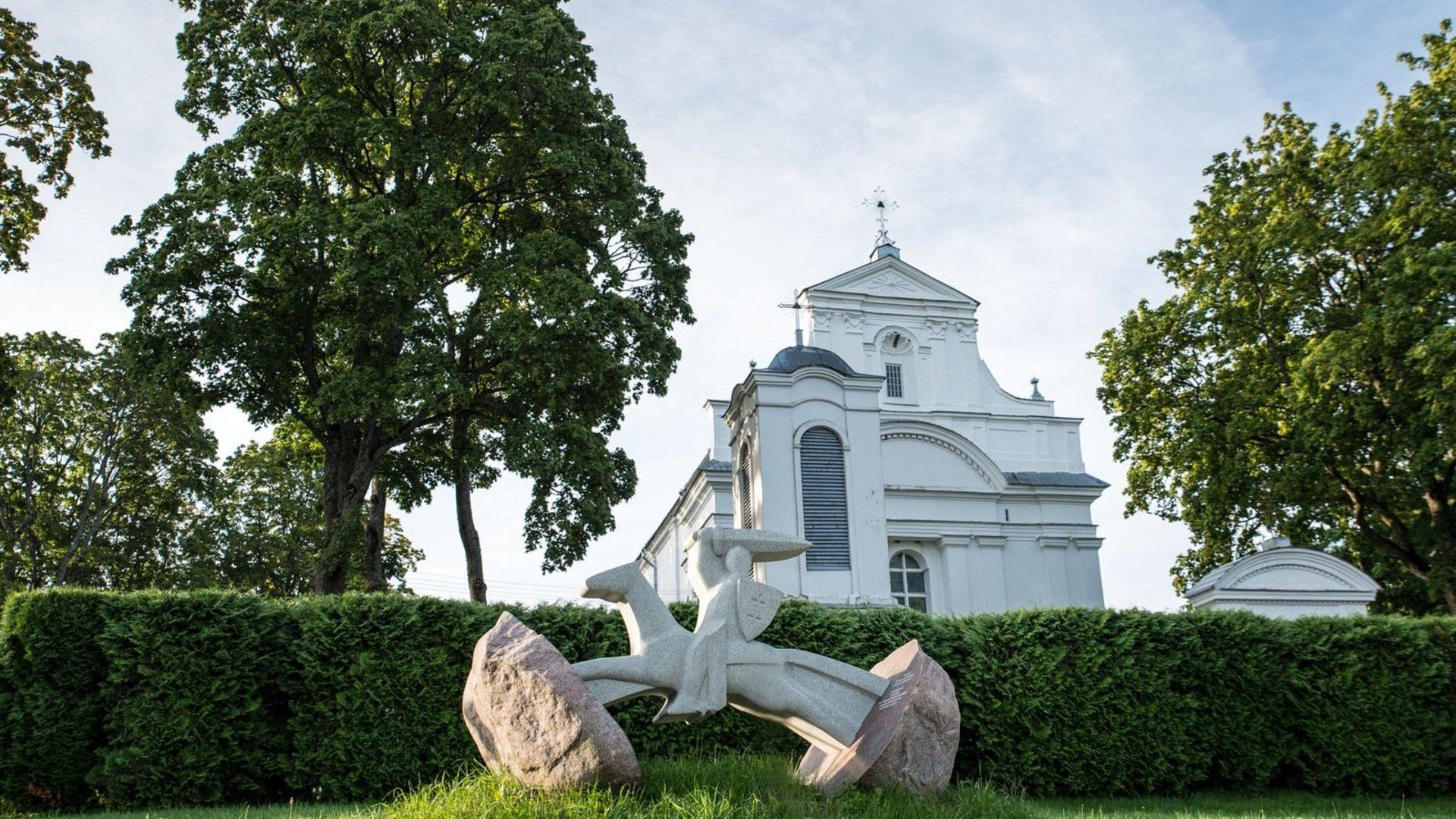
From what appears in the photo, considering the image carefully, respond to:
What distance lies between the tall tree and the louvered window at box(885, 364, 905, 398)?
8.93 metres

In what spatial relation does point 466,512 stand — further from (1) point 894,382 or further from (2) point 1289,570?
(2) point 1289,570

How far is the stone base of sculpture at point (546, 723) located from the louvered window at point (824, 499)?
39.6 ft

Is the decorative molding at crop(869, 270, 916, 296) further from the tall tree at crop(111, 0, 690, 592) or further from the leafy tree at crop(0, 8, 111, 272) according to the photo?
the leafy tree at crop(0, 8, 111, 272)

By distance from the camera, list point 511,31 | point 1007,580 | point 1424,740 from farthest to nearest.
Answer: point 1007,580
point 511,31
point 1424,740

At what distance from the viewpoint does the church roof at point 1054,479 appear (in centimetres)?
2542

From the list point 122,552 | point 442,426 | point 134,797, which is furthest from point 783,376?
point 122,552

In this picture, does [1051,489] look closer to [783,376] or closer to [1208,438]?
[1208,438]

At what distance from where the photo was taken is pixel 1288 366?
797 inches

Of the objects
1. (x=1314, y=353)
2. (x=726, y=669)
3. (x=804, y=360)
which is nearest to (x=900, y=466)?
(x=804, y=360)

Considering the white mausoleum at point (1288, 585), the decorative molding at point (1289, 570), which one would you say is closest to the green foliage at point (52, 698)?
the white mausoleum at point (1288, 585)

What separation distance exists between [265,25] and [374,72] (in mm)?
1833

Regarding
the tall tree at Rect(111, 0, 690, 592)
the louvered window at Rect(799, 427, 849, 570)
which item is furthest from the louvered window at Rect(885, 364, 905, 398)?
the tall tree at Rect(111, 0, 690, 592)

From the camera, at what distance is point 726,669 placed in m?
7.93

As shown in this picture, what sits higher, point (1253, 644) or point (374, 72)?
point (374, 72)
